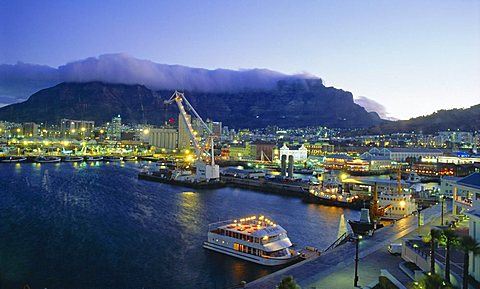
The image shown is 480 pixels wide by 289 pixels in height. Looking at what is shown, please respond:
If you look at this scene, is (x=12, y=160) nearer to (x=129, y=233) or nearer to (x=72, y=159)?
(x=72, y=159)

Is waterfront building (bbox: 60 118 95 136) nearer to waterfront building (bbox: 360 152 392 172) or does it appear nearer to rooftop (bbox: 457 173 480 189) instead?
waterfront building (bbox: 360 152 392 172)

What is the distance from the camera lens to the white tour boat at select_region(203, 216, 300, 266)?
7.94m

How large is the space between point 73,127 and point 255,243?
6725cm

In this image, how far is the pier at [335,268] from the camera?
5.56m

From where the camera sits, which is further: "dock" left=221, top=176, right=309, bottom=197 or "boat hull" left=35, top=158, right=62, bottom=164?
"boat hull" left=35, top=158, right=62, bottom=164

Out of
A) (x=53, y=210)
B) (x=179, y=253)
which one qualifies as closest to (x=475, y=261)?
(x=179, y=253)

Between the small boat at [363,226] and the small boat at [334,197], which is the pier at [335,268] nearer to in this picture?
the small boat at [363,226]

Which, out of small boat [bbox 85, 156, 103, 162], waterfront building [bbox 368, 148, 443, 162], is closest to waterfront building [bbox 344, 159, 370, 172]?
waterfront building [bbox 368, 148, 443, 162]

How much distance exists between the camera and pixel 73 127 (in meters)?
68.9

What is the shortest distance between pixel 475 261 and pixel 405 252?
183cm

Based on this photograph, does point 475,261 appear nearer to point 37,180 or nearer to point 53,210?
point 53,210

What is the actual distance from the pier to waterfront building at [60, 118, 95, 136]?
66.2m

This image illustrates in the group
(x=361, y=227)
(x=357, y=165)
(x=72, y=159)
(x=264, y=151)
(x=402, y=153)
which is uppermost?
(x=402, y=153)

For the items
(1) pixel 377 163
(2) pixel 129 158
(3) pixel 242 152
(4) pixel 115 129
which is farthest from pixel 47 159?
(4) pixel 115 129
